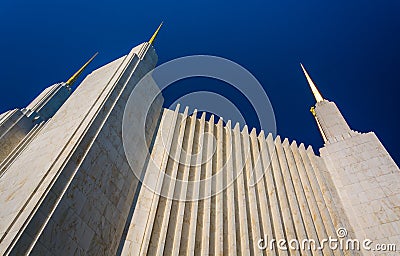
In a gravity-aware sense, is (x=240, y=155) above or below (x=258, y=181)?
above

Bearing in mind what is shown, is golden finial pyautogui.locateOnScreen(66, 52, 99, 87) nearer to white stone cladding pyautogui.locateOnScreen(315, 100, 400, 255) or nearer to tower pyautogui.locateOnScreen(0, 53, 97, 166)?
tower pyautogui.locateOnScreen(0, 53, 97, 166)

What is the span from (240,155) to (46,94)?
49.0 ft

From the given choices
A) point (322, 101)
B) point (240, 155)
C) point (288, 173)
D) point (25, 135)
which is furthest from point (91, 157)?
point (322, 101)

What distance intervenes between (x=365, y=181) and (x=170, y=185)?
26.6ft

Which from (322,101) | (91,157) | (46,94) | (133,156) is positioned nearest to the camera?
(91,157)

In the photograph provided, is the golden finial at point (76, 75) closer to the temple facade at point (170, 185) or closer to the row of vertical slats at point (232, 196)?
the temple facade at point (170, 185)

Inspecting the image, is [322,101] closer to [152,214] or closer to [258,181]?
[258,181]

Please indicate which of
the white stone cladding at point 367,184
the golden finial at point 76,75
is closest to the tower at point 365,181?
the white stone cladding at point 367,184

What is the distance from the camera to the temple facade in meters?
6.18

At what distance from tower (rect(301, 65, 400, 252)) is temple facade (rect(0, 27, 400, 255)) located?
0.04m

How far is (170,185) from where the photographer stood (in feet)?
29.0

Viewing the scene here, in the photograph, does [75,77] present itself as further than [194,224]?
Yes

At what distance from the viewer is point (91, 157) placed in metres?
7.20

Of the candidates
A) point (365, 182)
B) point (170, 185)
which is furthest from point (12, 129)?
point (365, 182)
